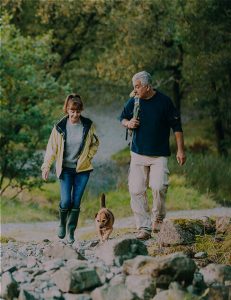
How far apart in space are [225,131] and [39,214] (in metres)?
9.74

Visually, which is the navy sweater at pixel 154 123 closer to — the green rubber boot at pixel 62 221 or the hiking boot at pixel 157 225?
the hiking boot at pixel 157 225

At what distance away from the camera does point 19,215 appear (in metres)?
18.4

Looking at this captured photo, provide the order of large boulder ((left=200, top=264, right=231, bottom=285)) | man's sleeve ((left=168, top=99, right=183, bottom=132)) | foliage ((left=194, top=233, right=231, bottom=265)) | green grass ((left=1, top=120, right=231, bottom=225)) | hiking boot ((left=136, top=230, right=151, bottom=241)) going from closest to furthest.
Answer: large boulder ((left=200, top=264, right=231, bottom=285)) → foliage ((left=194, top=233, right=231, bottom=265)) → man's sleeve ((left=168, top=99, right=183, bottom=132)) → hiking boot ((left=136, top=230, right=151, bottom=241)) → green grass ((left=1, top=120, right=231, bottom=225))

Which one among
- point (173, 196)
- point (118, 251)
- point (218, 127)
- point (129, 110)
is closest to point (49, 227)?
point (173, 196)

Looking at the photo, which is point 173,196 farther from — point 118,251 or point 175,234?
point 118,251

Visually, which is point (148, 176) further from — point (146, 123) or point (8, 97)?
point (8, 97)

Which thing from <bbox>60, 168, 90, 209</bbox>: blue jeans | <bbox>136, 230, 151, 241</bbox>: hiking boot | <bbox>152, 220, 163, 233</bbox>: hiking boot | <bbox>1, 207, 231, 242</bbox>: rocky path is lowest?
<bbox>1, 207, 231, 242</bbox>: rocky path

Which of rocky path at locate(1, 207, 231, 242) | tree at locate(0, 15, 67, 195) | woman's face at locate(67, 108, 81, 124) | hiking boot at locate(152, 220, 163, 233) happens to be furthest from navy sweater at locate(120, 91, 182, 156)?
tree at locate(0, 15, 67, 195)

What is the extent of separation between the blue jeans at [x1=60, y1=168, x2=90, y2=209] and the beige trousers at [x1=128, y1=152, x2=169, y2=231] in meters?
0.69

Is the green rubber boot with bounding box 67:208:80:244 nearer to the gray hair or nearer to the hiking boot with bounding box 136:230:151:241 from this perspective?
the hiking boot with bounding box 136:230:151:241

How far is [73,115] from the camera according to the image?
1009 centimetres

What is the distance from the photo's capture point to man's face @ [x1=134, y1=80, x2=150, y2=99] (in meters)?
10.1

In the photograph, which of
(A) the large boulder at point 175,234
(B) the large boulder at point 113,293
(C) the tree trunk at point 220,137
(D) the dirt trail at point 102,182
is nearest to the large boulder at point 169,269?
(B) the large boulder at point 113,293

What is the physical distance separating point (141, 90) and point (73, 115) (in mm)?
964
